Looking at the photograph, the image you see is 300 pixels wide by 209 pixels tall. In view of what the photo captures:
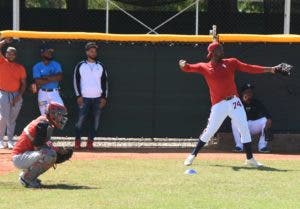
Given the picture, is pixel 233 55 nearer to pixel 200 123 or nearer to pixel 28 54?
pixel 200 123

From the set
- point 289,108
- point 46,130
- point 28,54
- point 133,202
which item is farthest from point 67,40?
point 133,202

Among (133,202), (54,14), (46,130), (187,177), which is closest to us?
(133,202)

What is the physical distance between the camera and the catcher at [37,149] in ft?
31.5

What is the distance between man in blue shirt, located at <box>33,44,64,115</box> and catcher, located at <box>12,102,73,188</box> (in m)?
4.64

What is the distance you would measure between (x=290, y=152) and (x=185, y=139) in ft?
7.56

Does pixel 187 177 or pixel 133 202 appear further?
pixel 187 177

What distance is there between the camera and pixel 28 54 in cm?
1509

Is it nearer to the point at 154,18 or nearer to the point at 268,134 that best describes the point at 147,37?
the point at 268,134

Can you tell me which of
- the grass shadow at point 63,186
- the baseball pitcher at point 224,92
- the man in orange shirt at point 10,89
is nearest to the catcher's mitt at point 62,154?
the grass shadow at point 63,186

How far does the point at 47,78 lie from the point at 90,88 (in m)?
0.89

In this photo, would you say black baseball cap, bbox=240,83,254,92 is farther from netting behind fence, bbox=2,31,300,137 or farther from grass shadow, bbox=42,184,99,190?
grass shadow, bbox=42,184,99,190

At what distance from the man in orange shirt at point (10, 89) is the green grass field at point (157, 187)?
2591mm

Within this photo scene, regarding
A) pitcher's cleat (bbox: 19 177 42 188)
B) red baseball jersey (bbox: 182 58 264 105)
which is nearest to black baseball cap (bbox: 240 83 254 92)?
red baseball jersey (bbox: 182 58 264 105)

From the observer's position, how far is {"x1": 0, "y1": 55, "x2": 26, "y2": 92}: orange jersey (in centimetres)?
1431
